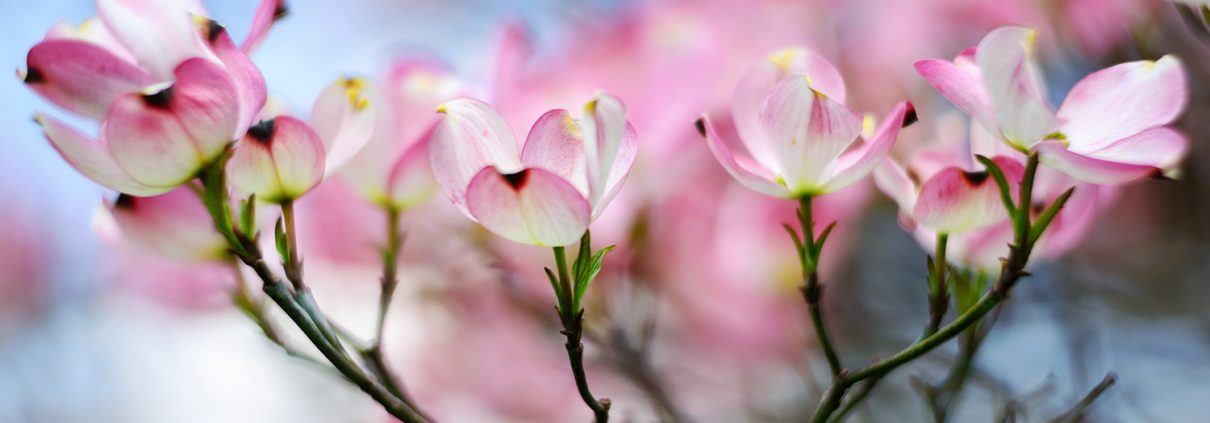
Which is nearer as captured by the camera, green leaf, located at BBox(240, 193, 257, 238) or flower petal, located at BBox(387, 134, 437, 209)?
green leaf, located at BBox(240, 193, 257, 238)

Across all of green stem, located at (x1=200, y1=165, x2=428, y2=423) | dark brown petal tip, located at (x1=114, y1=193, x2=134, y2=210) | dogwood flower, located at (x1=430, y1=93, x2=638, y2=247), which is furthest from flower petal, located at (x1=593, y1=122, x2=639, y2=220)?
dark brown petal tip, located at (x1=114, y1=193, x2=134, y2=210)

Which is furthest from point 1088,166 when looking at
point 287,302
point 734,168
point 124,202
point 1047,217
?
point 124,202

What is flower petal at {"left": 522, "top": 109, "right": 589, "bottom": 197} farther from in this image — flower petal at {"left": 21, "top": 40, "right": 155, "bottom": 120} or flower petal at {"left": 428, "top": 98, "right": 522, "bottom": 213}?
flower petal at {"left": 21, "top": 40, "right": 155, "bottom": 120}

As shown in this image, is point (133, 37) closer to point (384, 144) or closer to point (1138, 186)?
point (384, 144)

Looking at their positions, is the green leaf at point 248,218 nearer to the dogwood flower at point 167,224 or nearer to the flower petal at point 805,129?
the dogwood flower at point 167,224

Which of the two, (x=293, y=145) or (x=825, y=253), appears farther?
(x=825, y=253)

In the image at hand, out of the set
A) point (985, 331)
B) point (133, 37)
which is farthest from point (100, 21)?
point (985, 331)

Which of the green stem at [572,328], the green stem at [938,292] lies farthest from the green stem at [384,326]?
the green stem at [938,292]

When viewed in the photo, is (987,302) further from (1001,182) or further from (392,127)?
(392,127)
